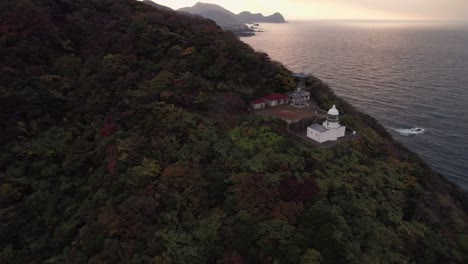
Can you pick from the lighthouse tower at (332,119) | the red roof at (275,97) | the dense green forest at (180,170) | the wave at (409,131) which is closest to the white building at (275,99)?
the red roof at (275,97)

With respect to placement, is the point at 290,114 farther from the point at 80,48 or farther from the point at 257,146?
the point at 80,48

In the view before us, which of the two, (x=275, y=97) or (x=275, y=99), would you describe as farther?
(x=275, y=97)

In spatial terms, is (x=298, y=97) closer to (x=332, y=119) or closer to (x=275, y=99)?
(x=275, y=99)

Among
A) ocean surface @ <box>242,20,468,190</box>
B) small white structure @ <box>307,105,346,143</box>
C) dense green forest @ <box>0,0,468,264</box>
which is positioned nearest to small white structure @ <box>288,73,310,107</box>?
dense green forest @ <box>0,0,468,264</box>

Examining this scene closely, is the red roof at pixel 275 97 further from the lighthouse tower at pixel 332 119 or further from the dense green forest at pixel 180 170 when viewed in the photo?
the lighthouse tower at pixel 332 119

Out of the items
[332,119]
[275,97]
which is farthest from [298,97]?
[332,119]

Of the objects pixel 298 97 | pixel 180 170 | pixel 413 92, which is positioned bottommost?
pixel 413 92

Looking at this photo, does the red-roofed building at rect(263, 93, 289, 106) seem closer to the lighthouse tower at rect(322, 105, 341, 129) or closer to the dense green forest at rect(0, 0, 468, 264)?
the dense green forest at rect(0, 0, 468, 264)
